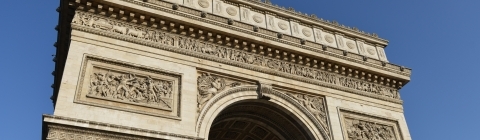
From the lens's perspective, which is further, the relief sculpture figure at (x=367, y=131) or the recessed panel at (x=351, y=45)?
the recessed panel at (x=351, y=45)

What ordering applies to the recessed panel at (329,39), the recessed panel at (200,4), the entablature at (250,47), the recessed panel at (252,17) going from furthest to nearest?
the recessed panel at (329,39)
the recessed panel at (252,17)
the recessed panel at (200,4)
the entablature at (250,47)

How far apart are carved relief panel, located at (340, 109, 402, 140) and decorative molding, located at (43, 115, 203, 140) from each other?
16.9ft

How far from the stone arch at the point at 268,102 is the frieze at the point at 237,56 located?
69 cm

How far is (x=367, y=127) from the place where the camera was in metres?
12.6

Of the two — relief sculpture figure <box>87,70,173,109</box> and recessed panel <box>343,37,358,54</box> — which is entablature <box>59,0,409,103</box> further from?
relief sculpture figure <box>87,70,173,109</box>

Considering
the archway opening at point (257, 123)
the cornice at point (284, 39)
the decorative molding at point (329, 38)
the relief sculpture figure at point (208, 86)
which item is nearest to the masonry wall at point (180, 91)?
the relief sculpture figure at point (208, 86)

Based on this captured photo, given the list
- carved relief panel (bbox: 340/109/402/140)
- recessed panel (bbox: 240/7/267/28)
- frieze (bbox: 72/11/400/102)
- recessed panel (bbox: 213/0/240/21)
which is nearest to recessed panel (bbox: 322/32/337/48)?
frieze (bbox: 72/11/400/102)

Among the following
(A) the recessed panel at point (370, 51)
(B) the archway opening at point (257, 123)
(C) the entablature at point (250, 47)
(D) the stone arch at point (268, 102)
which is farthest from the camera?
(A) the recessed panel at point (370, 51)

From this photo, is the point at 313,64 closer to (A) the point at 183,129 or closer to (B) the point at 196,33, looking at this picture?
(B) the point at 196,33

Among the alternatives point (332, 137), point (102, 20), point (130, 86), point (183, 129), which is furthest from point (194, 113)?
point (332, 137)

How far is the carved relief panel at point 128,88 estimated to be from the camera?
9.38m

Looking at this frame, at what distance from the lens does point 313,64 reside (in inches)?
504

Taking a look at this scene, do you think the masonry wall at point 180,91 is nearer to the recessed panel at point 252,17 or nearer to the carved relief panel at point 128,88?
the carved relief panel at point 128,88

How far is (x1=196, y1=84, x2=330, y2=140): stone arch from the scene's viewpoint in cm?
1079
